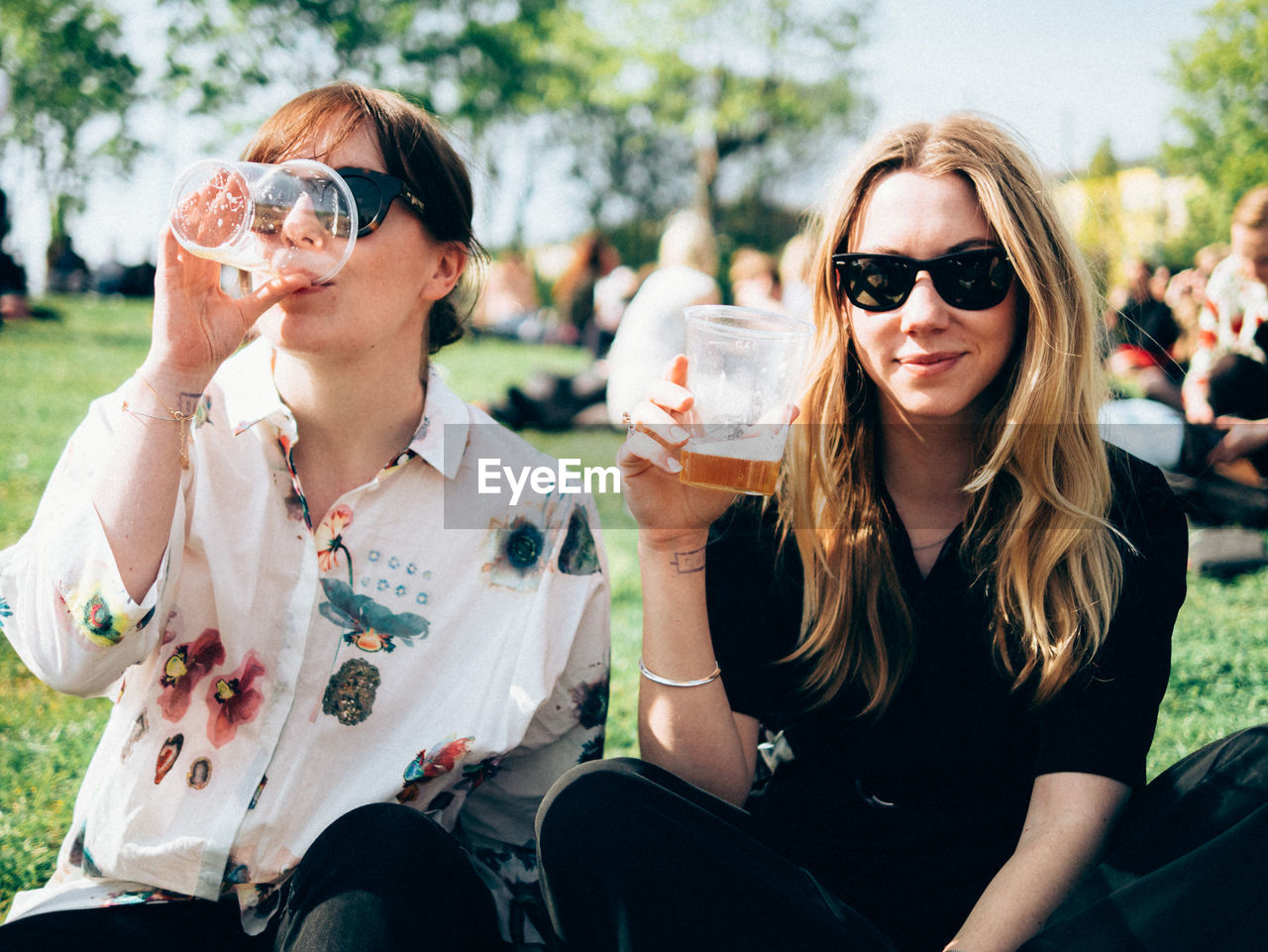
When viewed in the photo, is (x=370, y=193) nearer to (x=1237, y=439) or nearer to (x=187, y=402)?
(x=187, y=402)

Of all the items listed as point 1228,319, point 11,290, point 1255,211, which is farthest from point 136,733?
point 11,290

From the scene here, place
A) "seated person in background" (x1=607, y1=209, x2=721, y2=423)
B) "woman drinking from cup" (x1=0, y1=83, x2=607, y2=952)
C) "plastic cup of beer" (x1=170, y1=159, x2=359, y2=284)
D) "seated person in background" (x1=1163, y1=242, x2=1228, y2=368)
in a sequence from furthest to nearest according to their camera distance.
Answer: "seated person in background" (x1=1163, y1=242, x2=1228, y2=368)
"seated person in background" (x1=607, y1=209, x2=721, y2=423)
"plastic cup of beer" (x1=170, y1=159, x2=359, y2=284)
"woman drinking from cup" (x1=0, y1=83, x2=607, y2=952)

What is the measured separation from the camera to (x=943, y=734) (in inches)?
73.5

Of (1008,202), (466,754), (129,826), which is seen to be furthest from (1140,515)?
(129,826)

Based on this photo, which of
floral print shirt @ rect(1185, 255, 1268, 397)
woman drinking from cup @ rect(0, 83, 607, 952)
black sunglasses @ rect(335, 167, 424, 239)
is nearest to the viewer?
woman drinking from cup @ rect(0, 83, 607, 952)

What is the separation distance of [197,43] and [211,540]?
18428 millimetres

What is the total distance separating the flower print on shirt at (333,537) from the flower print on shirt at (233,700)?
23 cm

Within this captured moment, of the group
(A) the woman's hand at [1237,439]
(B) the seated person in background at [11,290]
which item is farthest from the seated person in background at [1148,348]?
(B) the seated person in background at [11,290]

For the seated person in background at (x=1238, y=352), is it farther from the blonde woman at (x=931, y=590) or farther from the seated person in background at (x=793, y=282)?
the blonde woman at (x=931, y=590)

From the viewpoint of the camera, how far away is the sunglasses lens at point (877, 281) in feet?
6.22

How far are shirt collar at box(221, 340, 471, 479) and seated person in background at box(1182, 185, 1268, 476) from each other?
5.39m

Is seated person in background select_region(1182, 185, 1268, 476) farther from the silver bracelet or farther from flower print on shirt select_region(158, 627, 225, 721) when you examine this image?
flower print on shirt select_region(158, 627, 225, 721)

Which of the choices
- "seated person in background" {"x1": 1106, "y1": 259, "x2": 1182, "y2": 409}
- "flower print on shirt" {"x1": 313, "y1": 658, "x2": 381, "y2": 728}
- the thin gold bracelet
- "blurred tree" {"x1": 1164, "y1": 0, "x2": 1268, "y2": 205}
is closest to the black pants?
"flower print on shirt" {"x1": 313, "y1": 658, "x2": 381, "y2": 728}

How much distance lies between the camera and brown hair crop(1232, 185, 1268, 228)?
20.6 ft
